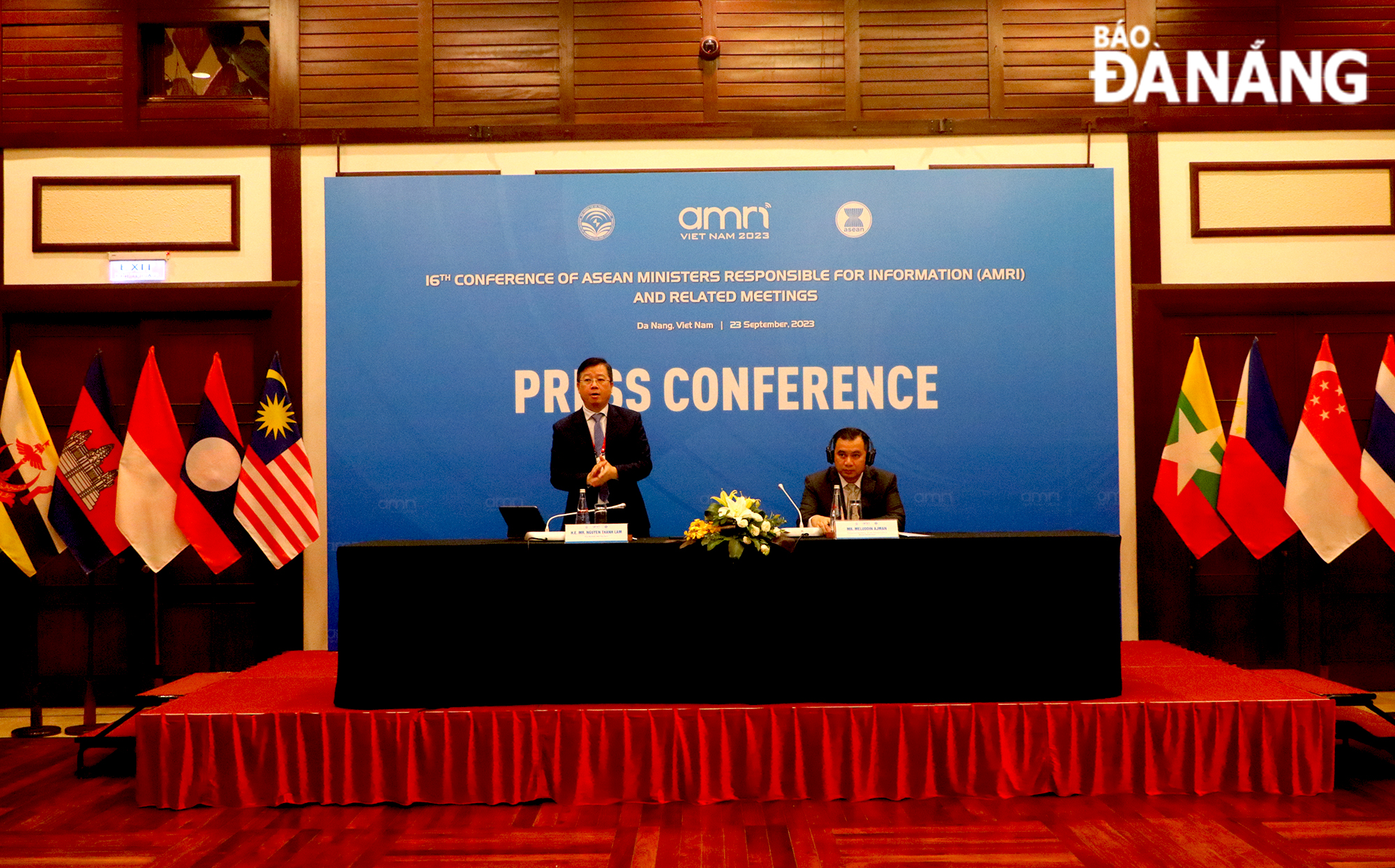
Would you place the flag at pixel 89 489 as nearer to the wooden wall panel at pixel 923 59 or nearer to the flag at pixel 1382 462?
the wooden wall panel at pixel 923 59

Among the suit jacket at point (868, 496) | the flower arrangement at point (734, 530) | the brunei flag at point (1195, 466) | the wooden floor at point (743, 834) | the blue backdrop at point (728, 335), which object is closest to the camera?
the wooden floor at point (743, 834)

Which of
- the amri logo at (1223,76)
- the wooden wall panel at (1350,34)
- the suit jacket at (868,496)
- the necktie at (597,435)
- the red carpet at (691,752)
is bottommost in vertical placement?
the red carpet at (691,752)

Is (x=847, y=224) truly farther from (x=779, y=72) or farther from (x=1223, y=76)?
(x=1223, y=76)

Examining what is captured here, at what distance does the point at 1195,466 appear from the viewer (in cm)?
471

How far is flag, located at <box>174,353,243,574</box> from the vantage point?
449 cm

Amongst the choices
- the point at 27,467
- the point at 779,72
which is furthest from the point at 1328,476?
the point at 27,467

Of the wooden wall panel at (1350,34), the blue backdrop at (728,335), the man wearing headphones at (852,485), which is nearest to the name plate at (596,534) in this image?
the man wearing headphones at (852,485)

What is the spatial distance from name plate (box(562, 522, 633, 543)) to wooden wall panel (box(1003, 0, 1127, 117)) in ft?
9.86

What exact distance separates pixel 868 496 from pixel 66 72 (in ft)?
16.1

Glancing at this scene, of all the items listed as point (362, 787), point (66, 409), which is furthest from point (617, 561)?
point (66, 409)

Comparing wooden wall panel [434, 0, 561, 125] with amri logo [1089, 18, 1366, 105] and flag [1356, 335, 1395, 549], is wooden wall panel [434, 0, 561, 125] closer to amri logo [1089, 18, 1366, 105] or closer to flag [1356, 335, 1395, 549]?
amri logo [1089, 18, 1366, 105]

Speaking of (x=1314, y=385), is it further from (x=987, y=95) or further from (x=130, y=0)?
(x=130, y=0)

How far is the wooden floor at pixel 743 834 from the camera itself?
288 centimetres

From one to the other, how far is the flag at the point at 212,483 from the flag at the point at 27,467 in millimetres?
627
